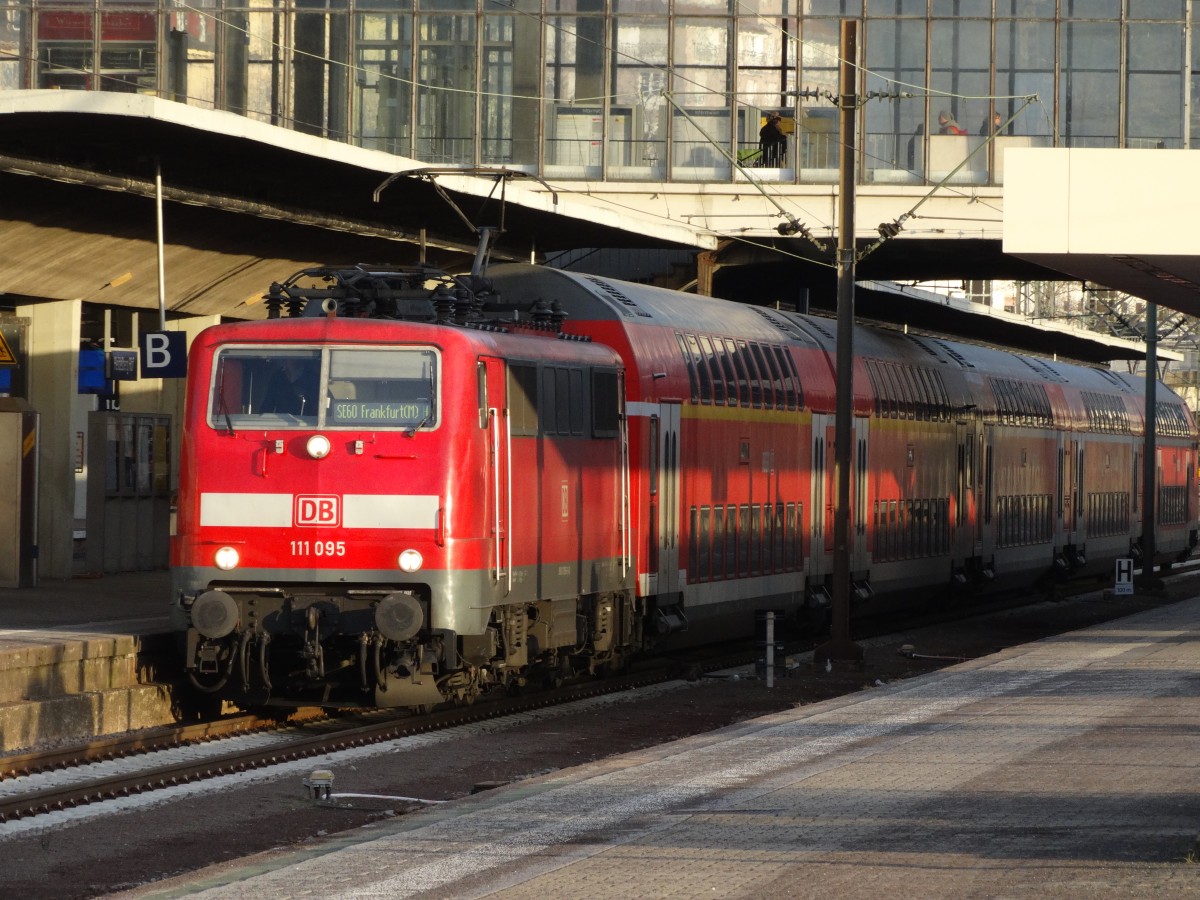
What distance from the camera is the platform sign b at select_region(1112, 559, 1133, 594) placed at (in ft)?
118

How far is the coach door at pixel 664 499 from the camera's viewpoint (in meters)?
18.8

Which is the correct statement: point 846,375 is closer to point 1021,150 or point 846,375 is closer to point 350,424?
point 1021,150

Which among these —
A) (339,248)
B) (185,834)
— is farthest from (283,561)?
(339,248)

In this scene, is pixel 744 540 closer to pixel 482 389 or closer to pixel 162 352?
pixel 162 352

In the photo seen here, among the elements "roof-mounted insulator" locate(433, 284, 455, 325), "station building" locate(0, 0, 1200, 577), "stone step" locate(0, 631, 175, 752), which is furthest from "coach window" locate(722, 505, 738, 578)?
"station building" locate(0, 0, 1200, 577)

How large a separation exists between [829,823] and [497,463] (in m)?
6.48

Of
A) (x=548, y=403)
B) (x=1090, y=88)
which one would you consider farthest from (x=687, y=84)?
(x=548, y=403)

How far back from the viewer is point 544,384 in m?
16.5

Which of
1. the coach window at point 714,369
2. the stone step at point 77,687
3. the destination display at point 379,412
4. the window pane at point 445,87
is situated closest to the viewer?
the stone step at point 77,687

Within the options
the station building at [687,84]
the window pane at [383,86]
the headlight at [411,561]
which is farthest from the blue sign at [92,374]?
the window pane at [383,86]

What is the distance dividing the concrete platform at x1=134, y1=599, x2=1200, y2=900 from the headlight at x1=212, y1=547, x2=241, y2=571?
13.1 ft

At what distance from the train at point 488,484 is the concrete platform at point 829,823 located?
9.63 ft

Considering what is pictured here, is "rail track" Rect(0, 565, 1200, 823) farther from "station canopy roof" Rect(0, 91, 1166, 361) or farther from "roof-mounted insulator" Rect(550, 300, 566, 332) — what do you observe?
"station canopy roof" Rect(0, 91, 1166, 361)

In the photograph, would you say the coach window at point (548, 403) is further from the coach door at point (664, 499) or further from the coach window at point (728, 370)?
the coach window at point (728, 370)
